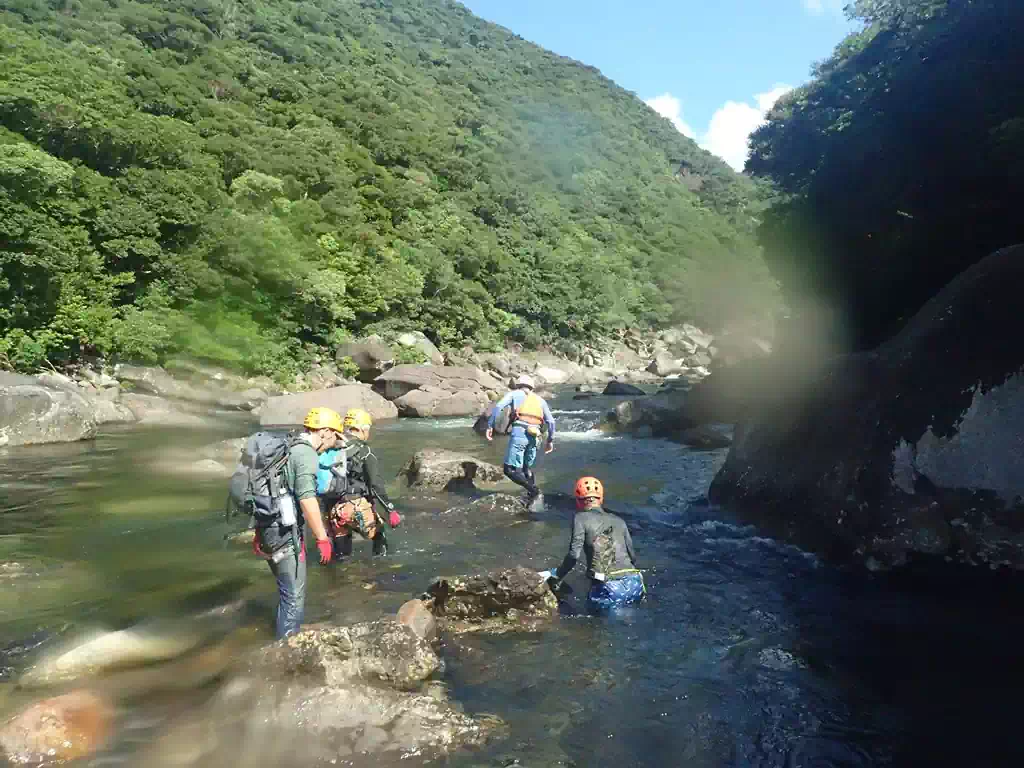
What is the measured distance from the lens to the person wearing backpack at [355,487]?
7.54 metres

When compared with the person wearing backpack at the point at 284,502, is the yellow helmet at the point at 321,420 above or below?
above

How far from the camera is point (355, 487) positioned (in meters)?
7.83

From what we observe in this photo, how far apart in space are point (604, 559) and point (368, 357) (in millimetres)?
29052

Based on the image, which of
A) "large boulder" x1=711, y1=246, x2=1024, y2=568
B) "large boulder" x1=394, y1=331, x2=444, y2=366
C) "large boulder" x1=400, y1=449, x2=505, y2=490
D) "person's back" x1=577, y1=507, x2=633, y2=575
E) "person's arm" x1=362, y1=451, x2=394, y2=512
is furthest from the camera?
"large boulder" x1=394, y1=331, x2=444, y2=366

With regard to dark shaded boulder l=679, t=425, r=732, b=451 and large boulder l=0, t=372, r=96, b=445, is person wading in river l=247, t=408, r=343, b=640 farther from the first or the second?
large boulder l=0, t=372, r=96, b=445

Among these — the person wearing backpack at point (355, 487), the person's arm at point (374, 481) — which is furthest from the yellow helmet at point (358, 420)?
the person's arm at point (374, 481)

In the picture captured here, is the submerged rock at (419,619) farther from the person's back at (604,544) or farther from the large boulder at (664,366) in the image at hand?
the large boulder at (664,366)

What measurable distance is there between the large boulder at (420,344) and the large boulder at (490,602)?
31.6 meters

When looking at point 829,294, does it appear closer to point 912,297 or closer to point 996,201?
point 912,297

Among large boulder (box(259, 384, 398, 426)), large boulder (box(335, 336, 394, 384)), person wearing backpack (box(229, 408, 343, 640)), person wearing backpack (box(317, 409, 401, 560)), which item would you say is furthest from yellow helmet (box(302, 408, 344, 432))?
large boulder (box(335, 336, 394, 384))

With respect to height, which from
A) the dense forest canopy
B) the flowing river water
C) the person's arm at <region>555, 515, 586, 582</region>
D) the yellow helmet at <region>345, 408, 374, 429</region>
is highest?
the dense forest canopy

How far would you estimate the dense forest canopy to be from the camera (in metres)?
11.1

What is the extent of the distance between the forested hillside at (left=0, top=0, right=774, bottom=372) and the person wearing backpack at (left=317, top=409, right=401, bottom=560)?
24.8 metres

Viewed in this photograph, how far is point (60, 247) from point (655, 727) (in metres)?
30.4
